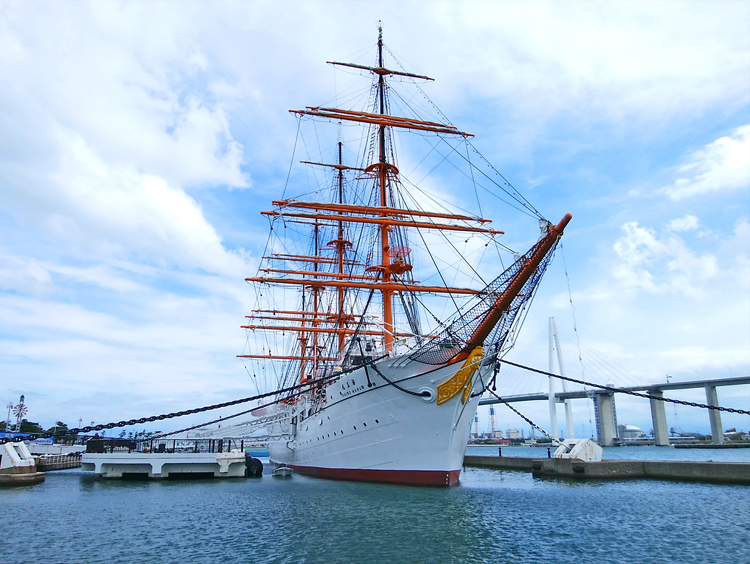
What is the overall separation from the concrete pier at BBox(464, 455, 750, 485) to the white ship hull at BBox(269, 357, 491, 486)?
917cm

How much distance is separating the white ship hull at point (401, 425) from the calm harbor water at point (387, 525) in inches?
37.2

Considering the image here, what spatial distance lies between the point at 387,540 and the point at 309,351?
141 ft

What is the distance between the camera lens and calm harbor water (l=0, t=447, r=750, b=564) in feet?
38.7

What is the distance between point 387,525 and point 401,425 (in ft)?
22.4

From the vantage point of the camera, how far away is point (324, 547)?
12.3 metres

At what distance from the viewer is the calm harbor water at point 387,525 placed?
11805mm

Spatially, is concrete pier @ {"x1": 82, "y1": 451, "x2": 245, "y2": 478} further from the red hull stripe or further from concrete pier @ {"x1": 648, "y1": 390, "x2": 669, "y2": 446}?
concrete pier @ {"x1": 648, "y1": 390, "x2": 669, "y2": 446}

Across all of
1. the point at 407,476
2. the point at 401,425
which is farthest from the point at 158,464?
the point at 401,425

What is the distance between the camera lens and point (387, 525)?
14.4m

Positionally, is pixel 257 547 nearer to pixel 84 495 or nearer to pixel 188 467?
pixel 84 495

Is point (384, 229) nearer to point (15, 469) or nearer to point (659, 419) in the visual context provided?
point (15, 469)

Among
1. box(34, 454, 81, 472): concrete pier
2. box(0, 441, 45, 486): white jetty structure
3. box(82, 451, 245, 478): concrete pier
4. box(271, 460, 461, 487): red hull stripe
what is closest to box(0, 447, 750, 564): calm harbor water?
box(271, 460, 461, 487): red hull stripe

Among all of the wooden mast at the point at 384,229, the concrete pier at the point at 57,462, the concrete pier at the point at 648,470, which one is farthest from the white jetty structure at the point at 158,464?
the concrete pier at the point at 648,470

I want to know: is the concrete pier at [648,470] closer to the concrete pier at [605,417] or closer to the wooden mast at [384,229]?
the wooden mast at [384,229]
